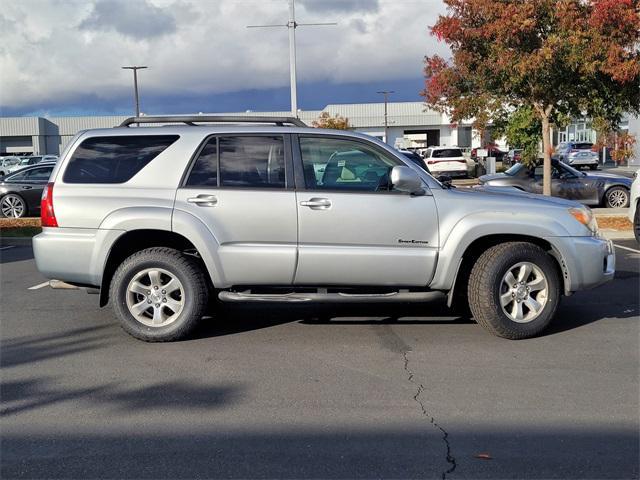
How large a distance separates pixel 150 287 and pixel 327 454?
2966mm

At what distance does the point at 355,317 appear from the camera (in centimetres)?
723

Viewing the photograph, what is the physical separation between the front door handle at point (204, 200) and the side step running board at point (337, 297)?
33.2 inches

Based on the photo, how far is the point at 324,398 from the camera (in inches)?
192

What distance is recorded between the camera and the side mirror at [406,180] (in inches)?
236

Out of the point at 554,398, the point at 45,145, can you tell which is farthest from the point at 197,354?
the point at 45,145

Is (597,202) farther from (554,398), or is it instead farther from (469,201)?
(554,398)

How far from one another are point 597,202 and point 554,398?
14.5 metres

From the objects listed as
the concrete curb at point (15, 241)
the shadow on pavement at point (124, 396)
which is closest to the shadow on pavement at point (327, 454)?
the shadow on pavement at point (124, 396)

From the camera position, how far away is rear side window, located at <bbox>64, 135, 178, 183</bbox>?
638 cm

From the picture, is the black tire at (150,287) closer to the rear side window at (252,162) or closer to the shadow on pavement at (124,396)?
the rear side window at (252,162)

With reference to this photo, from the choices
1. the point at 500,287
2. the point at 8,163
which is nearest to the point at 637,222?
the point at 500,287

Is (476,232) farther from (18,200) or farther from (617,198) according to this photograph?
(18,200)

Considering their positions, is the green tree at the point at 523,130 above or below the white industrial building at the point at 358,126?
below

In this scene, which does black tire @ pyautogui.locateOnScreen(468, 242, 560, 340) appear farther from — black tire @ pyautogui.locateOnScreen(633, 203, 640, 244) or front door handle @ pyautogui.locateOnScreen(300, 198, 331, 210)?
black tire @ pyautogui.locateOnScreen(633, 203, 640, 244)
